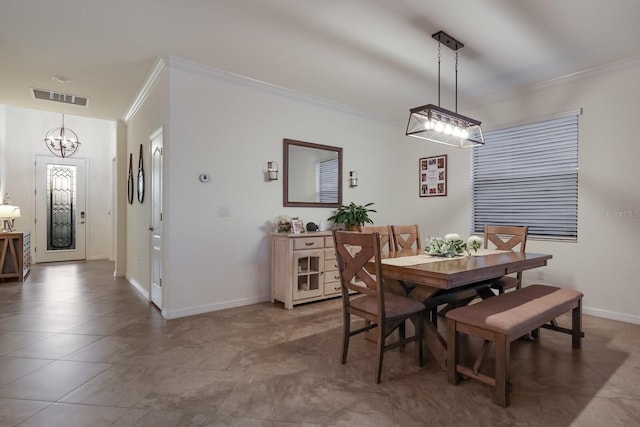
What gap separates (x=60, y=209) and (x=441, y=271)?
8.49 metres

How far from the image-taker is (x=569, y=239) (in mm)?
3822

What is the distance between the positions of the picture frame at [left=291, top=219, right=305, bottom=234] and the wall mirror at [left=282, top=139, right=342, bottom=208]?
11.3 inches

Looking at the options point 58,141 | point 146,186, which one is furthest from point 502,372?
point 58,141

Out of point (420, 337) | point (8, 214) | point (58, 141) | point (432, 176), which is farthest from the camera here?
point (58, 141)

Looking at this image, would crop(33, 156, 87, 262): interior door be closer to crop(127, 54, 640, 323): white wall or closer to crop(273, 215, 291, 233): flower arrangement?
crop(127, 54, 640, 323): white wall

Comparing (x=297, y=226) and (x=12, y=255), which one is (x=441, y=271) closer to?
(x=297, y=226)

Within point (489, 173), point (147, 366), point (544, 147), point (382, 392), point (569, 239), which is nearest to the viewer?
point (382, 392)

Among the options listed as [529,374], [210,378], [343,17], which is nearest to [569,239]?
[529,374]

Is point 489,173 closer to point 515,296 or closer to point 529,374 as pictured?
point 515,296

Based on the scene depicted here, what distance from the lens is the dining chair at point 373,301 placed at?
2186 millimetres

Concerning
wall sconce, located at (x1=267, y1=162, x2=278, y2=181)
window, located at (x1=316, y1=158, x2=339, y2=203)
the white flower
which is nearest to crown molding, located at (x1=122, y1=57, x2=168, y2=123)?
wall sconce, located at (x1=267, y1=162, x2=278, y2=181)

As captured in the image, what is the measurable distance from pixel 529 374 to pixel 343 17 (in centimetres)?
297

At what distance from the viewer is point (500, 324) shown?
2.00 metres

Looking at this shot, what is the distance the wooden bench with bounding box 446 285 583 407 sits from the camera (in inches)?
76.6
